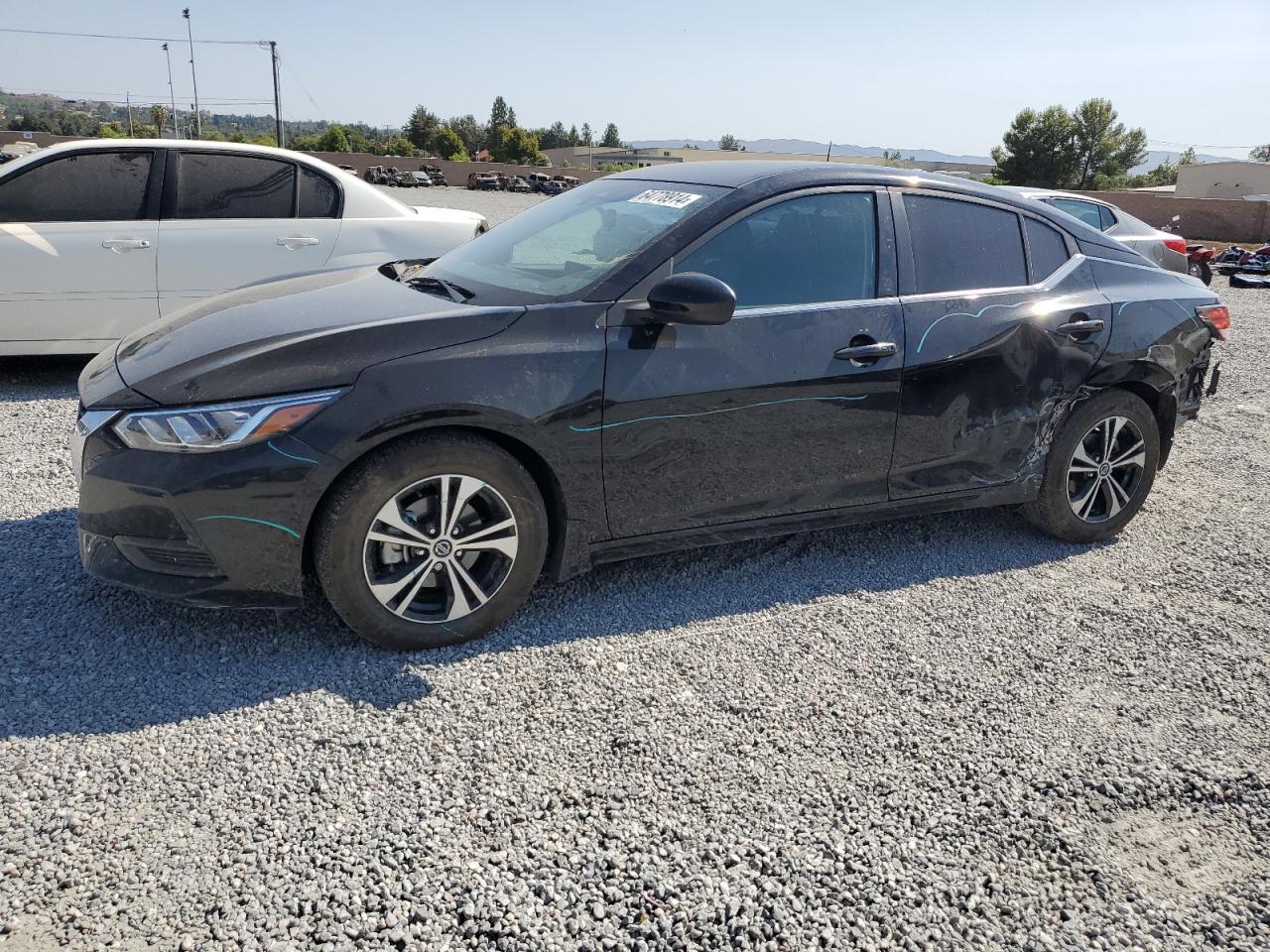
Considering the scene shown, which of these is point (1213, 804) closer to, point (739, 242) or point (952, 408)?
point (952, 408)

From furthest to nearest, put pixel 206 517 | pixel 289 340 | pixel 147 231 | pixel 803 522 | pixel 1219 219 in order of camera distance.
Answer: pixel 1219 219, pixel 147 231, pixel 803 522, pixel 289 340, pixel 206 517

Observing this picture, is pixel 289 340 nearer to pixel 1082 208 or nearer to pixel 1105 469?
pixel 1105 469

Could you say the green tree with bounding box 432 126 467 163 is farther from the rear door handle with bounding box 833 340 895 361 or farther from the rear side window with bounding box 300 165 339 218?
the rear door handle with bounding box 833 340 895 361

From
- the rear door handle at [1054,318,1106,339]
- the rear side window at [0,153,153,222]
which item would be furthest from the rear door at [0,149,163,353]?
the rear door handle at [1054,318,1106,339]

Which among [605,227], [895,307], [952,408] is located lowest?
[952,408]

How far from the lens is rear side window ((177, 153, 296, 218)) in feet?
21.8

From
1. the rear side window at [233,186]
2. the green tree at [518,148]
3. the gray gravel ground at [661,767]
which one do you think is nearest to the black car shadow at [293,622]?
the gray gravel ground at [661,767]

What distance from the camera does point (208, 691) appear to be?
10.2 ft

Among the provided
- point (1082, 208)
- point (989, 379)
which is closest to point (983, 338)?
point (989, 379)

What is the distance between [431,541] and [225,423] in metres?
0.74

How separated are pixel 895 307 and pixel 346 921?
296cm

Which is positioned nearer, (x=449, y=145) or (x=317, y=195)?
(x=317, y=195)

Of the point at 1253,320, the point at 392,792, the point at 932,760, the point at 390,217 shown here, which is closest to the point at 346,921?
the point at 392,792

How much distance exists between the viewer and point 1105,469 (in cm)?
469
